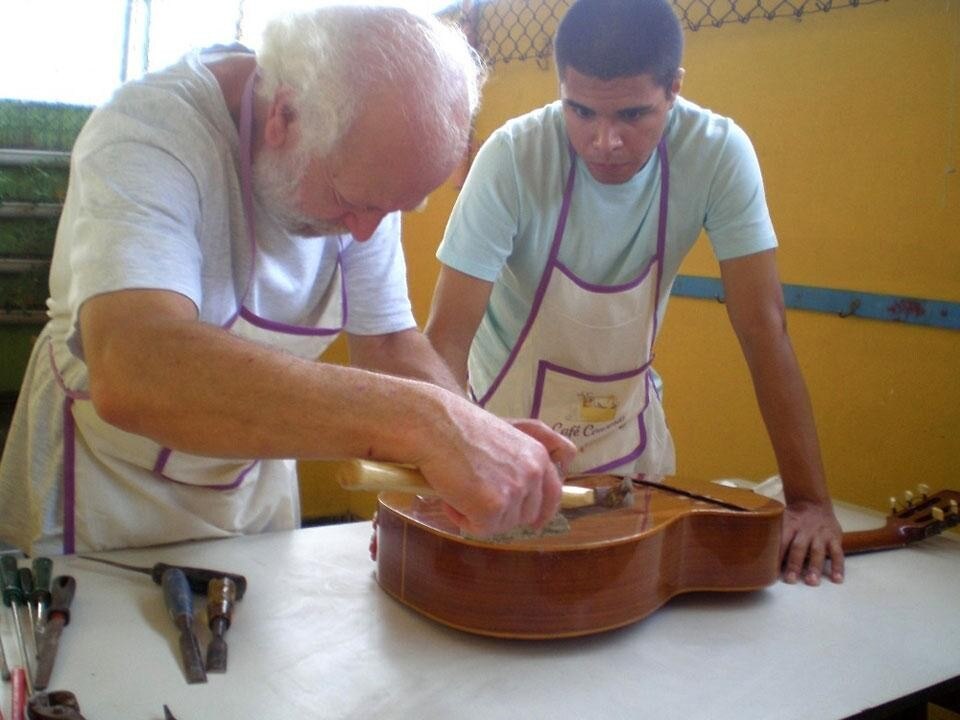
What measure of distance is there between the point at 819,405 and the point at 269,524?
1126 mm

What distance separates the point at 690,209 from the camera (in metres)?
1.56

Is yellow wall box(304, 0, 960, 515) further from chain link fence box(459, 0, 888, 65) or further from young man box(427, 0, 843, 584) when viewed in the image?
young man box(427, 0, 843, 584)

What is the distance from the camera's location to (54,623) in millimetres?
931

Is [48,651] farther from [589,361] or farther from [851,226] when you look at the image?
[851,226]

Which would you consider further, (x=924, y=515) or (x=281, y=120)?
(x=924, y=515)

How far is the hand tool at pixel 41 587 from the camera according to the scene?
0.95 m

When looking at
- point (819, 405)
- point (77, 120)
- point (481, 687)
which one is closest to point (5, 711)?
point (481, 687)

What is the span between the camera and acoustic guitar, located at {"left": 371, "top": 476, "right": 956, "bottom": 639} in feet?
3.40

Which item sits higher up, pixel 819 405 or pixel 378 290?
pixel 378 290

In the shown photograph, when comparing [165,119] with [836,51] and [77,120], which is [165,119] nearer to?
[836,51]

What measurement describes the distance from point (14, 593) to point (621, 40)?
1.07m

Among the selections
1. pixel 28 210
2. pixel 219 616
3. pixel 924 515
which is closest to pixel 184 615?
pixel 219 616

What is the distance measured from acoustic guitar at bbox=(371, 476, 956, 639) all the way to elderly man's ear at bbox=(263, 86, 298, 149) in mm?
437

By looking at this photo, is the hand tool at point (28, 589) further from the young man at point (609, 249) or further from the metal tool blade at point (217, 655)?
the young man at point (609, 249)
